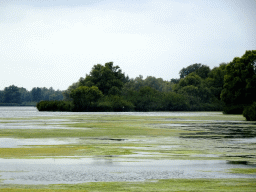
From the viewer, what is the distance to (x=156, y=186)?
9.19m

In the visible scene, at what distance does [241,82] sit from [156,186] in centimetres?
7907

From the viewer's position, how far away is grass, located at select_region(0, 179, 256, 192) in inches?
348

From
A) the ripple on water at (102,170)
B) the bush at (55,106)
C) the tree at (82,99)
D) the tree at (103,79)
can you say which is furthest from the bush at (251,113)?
the tree at (103,79)

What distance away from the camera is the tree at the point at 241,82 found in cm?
8361

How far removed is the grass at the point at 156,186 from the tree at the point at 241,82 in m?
74.8

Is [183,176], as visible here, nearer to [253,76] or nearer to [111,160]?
[111,160]

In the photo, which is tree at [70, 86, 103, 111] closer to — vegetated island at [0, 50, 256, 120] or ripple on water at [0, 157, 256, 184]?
vegetated island at [0, 50, 256, 120]

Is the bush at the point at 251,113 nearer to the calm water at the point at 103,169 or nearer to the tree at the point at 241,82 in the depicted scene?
the calm water at the point at 103,169

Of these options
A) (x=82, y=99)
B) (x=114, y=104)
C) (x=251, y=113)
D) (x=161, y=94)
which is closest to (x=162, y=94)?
(x=161, y=94)

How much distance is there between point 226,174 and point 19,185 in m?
4.67

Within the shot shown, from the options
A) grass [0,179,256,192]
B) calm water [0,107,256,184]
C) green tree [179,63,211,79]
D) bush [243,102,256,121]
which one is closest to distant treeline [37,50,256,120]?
green tree [179,63,211,79]

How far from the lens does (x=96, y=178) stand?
10.1 meters

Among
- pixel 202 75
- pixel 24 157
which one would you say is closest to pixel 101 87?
pixel 202 75

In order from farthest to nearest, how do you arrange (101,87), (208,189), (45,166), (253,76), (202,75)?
(202,75) < (101,87) < (253,76) < (45,166) < (208,189)
